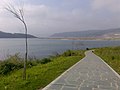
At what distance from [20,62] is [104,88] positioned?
421 inches

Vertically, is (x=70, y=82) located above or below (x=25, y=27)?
below

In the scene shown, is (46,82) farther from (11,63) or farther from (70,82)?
(11,63)

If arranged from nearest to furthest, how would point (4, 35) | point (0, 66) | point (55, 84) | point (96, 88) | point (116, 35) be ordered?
point (96, 88) → point (55, 84) → point (0, 66) → point (4, 35) → point (116, 35)

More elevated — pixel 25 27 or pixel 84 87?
pixel 25 27

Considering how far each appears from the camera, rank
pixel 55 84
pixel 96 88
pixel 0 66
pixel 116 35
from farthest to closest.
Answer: pixel 116 35 < pixel 0 66 < pixel 55 84 < pixel 96 88

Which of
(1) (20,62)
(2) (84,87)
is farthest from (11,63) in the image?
(2) (84,87)

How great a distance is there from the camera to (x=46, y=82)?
9531 millimetres

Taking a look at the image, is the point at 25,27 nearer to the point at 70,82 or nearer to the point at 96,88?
the point at 70,82

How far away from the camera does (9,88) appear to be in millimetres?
8539

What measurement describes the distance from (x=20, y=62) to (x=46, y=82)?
8967mm

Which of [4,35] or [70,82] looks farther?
[4,35]

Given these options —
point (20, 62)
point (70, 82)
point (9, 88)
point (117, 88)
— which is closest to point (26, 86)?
point (9, 88)

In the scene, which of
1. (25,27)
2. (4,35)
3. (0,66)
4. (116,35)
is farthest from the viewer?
(116,35)

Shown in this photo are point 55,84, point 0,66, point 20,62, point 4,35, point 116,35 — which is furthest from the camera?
point 116,35
